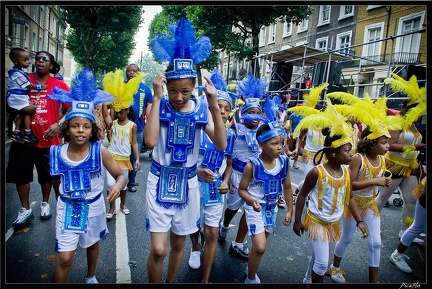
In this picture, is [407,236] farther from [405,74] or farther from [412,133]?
[405,74]

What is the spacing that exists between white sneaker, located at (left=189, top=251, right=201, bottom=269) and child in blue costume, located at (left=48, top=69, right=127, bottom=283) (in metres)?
0.99

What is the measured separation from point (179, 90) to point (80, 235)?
1459 mm

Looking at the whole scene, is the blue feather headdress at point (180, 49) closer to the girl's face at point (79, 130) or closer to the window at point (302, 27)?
the girl's face at point (79, 130)

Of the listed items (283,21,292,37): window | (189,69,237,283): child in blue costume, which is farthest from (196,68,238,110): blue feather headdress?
(283,21,292,37): window

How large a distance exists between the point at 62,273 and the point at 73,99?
1425 mm

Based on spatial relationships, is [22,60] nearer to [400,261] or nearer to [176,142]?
[176,142]

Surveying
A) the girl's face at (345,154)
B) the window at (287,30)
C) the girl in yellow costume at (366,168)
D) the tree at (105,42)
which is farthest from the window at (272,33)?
the girl's face at (345,154)

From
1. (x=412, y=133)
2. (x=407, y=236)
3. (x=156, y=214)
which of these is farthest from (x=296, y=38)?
(x=156, y=214)

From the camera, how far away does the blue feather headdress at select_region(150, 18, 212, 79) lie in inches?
92.0

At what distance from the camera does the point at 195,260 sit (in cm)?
325

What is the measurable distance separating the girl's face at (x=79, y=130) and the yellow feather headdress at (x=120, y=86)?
166 cm

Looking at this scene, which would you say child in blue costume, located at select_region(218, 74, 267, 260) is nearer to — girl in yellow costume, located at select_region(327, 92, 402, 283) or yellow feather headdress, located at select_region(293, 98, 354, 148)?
yellow feather headdress, located at select_region(293, 98, 354, 148)

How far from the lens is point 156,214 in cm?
239

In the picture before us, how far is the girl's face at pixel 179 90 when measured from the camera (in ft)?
7.69
